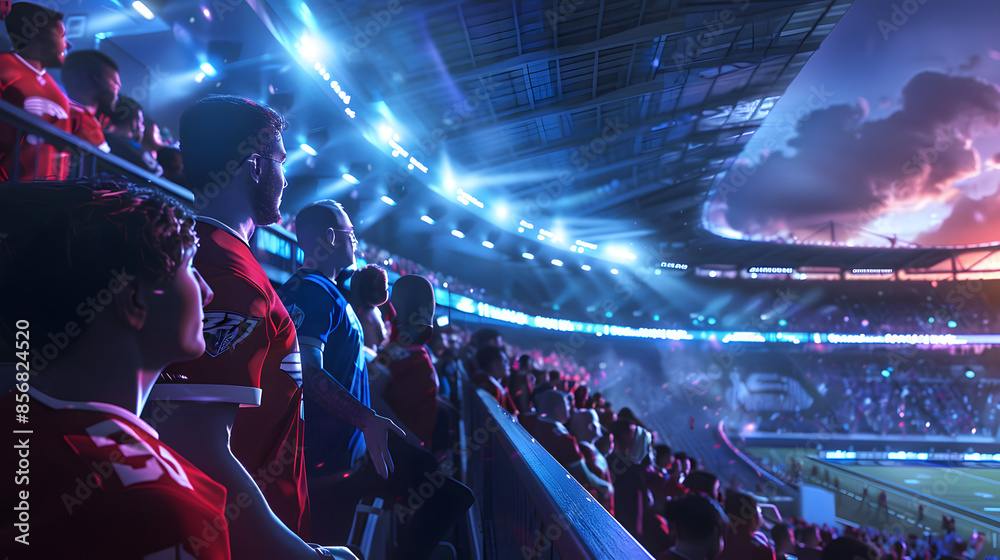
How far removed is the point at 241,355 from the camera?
1.24 meters

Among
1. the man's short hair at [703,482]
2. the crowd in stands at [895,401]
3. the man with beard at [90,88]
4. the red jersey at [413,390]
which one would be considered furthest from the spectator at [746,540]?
the crowd in stands at [895,401]

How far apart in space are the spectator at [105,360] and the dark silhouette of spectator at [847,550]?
351cm

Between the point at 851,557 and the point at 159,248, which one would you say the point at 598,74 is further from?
the point at 159,248

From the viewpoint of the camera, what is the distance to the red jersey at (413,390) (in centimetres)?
300

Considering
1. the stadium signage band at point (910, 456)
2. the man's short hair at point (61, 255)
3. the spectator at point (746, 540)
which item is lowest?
the stadium signage band at point (910, 456)

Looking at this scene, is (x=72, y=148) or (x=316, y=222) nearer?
(x=316, y=222)

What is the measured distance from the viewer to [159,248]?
0.81 m

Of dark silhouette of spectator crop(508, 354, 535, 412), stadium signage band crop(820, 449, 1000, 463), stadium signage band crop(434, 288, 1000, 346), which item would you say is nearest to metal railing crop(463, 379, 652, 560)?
dark silhouette of spectator crop(508, 354, 535, 412)

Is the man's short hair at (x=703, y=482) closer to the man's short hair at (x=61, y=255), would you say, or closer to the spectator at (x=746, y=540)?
the spectator at (x=746, y=540)

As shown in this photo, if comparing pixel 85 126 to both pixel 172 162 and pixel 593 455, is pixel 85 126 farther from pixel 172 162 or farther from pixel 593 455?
pixel 593 455

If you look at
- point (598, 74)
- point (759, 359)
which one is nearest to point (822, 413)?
point (759, 359)

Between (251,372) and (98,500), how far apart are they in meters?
0.64

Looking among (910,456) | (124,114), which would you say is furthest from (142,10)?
(910,456)

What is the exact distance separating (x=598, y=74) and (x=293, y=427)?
552 inches
